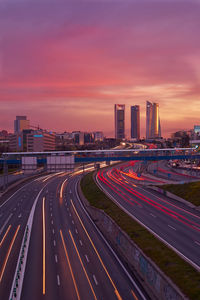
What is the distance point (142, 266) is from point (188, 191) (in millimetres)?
39292

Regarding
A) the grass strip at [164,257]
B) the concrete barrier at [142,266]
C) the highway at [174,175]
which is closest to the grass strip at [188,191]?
the grass strip at [164,257]

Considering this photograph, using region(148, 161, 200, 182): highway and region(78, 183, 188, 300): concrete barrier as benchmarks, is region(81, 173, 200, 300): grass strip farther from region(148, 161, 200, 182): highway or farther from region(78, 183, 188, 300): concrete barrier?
region(148, 161, 200, 182): highway

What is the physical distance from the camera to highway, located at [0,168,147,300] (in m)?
29.1

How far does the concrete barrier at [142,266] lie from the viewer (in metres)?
25.6

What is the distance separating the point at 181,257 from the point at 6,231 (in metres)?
31.1

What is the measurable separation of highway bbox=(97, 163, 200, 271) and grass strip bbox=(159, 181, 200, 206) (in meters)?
2.63

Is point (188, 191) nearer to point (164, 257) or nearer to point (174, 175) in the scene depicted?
point (164, 257)

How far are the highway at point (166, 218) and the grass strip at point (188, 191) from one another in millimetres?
2632

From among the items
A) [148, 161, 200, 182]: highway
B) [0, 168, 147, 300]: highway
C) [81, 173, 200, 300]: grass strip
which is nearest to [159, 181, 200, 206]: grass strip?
[81, 173, 200, 300]: grass strip

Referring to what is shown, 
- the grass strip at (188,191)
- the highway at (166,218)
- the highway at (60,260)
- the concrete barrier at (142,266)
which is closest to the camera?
the concrete barrier at (142,266)

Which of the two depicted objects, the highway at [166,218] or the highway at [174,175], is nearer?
the highway at [166,218]

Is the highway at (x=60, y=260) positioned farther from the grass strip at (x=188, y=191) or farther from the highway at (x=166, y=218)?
the grass strip at (x=188, y=191)

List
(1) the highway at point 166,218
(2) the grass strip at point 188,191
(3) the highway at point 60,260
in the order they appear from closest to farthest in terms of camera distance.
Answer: (3) the highway at point 60,260 → (1) the highway at point 166,218 → (2) the grass strip at point 188,191

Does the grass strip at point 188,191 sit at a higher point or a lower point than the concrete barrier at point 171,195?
higher
